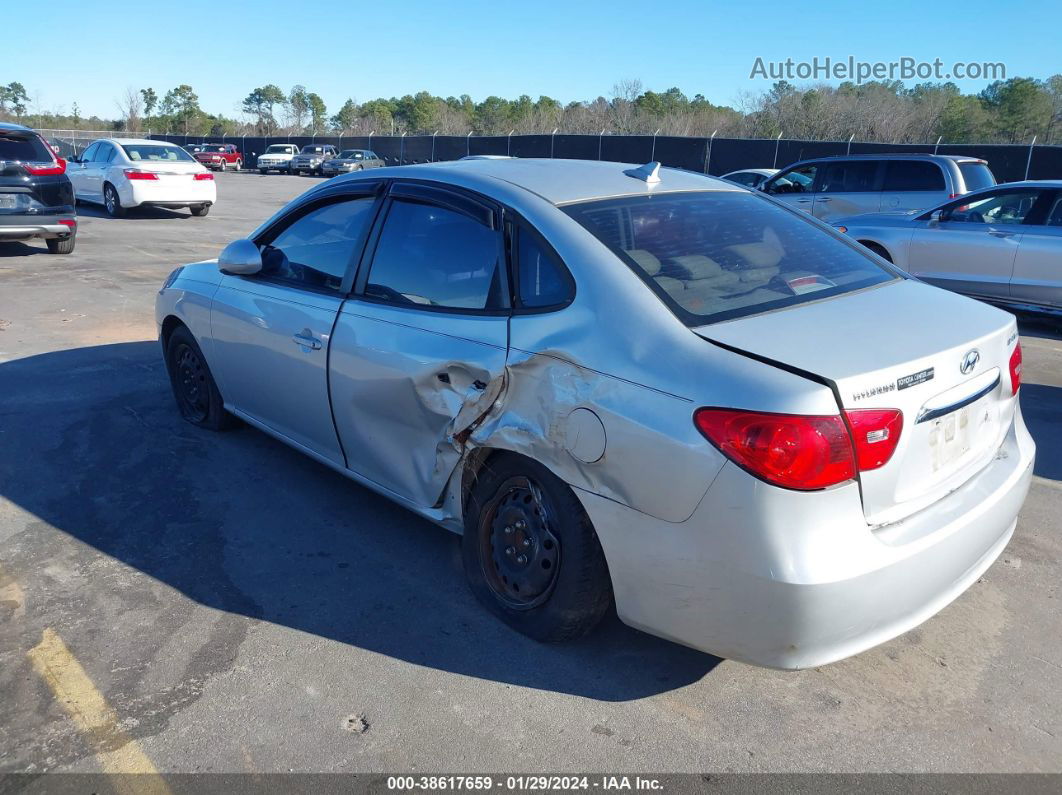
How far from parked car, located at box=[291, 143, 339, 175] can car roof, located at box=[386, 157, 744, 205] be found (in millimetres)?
42791

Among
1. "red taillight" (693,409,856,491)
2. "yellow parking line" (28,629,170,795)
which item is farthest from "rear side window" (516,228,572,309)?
"yellow parking line" (28,629,170,795)

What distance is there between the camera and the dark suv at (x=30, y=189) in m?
11.4

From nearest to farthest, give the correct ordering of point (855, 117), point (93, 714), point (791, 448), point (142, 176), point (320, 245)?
point (791, 448)
point (93, 714)
point (320, 245)
point (142, 176)
point (855, 117)

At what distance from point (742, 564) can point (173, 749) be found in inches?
71.7

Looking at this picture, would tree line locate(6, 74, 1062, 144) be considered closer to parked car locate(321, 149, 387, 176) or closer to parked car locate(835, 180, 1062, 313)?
parked car locate(321, 149, 387, 176)

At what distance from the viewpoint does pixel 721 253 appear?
11.1 ft

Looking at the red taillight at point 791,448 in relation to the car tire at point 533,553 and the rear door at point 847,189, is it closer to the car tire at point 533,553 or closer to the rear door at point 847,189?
the car tire at point 533,553

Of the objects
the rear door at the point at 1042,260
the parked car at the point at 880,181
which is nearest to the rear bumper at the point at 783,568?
the rear door at the point at 1042,260

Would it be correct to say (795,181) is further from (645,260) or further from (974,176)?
(645,260)

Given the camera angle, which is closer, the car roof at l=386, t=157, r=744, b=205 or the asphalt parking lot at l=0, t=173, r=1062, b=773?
the asphalt parking lot at l=0, t=173, r=1062, b=773

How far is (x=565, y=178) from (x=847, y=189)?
11781mm

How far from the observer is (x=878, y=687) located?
3.13 metres

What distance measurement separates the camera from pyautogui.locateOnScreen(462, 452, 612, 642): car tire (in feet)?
9.95

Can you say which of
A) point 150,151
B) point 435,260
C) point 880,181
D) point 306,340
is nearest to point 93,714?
point 306,340
